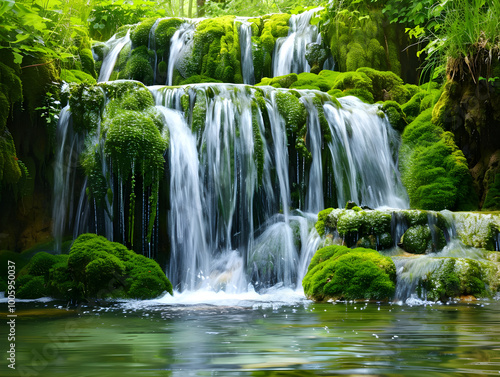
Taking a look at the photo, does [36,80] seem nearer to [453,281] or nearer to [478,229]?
[453,281]

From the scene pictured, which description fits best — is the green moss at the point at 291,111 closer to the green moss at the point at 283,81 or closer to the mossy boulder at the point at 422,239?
the green moss at the point at 283,81

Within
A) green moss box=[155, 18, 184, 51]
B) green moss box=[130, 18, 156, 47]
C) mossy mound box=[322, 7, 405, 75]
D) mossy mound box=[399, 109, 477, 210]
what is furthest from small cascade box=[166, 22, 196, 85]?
mossy mound box=[399, 109, 477, 210]

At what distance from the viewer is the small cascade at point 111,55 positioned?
15.0m

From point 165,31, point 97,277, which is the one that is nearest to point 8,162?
point 97,277

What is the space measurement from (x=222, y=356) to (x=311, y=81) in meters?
11.4

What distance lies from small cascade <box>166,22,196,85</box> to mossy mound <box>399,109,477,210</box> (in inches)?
253

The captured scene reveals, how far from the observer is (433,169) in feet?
37.1

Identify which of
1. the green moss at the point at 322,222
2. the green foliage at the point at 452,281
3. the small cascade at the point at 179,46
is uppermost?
the small cascade at the point at 179,46

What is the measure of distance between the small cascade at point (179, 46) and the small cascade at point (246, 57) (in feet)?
4.59

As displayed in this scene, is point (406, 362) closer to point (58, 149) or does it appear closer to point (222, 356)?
point (222, 356)

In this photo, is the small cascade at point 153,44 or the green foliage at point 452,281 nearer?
the green foliage at point 452,281

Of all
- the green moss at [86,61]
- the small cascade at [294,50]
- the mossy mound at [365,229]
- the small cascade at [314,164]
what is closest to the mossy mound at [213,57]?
the small cascade at [294,50]

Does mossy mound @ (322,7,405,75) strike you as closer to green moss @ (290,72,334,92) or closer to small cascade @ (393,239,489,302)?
green moss @ (290,72,334,92)

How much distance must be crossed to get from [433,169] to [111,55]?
358 inches
